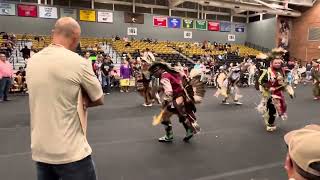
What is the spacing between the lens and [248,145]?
19.9ft

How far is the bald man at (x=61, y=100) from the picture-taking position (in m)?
2.18

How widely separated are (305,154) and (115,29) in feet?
85.8

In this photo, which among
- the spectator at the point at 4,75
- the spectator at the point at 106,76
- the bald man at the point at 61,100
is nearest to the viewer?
the bald man at the point at 61,100

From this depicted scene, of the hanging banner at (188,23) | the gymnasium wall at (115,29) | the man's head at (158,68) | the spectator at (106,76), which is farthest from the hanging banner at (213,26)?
the man's head at (158,68)

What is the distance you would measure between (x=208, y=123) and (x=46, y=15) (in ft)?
62.7

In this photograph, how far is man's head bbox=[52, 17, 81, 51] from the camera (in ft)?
7.24

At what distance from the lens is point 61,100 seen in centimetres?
219

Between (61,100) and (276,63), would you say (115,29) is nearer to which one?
(276,63)

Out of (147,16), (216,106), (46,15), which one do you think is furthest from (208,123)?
(147,16)

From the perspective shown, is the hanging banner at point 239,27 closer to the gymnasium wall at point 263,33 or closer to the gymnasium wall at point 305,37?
the gymnasium wall at point 263,33

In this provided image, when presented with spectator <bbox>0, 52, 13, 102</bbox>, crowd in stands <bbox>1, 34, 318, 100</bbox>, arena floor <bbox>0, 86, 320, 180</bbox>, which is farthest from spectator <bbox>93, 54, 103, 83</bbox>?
arena floor <bbox>0, 86, 320, 180</bbox>

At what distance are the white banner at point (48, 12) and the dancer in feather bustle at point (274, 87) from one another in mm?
19906

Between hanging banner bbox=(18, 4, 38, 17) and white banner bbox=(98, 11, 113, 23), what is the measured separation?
4620 millimetres

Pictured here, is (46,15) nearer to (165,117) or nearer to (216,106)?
(216,106)
